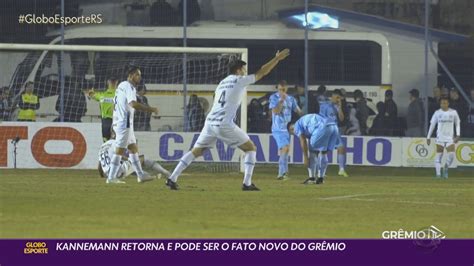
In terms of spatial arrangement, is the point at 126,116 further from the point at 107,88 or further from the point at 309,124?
the point at 107,88

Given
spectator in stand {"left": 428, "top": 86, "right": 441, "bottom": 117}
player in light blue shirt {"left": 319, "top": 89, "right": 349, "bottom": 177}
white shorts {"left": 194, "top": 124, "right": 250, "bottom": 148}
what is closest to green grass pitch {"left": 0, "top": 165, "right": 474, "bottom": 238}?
white shorts {"left": 194, "top": 124, "right": 250, "bottom": 148}

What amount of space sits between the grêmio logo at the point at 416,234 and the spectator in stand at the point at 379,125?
68.1 feet

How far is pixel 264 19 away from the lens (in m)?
38.3

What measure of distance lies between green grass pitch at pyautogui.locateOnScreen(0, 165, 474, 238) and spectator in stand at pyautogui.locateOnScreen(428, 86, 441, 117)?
10.3 meters

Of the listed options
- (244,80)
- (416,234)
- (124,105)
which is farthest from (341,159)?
(416,234)

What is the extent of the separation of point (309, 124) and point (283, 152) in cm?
370

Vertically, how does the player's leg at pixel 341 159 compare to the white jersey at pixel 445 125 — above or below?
below

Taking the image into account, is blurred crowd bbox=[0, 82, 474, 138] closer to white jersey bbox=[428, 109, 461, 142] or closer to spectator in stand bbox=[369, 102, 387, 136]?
spectator in stand bbox=[369, 102, 387, 136]

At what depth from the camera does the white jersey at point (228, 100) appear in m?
21.7

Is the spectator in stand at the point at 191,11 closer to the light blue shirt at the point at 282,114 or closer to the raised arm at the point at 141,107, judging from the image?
the light blue shirt at the point at 282,114

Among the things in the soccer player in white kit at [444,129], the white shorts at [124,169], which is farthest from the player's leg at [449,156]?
the white shorts at [124,169]

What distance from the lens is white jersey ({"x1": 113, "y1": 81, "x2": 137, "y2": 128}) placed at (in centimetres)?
2330

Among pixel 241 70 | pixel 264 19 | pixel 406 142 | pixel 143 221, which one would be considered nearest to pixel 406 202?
A: pixel 241 70

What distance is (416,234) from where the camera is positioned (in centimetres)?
1555
